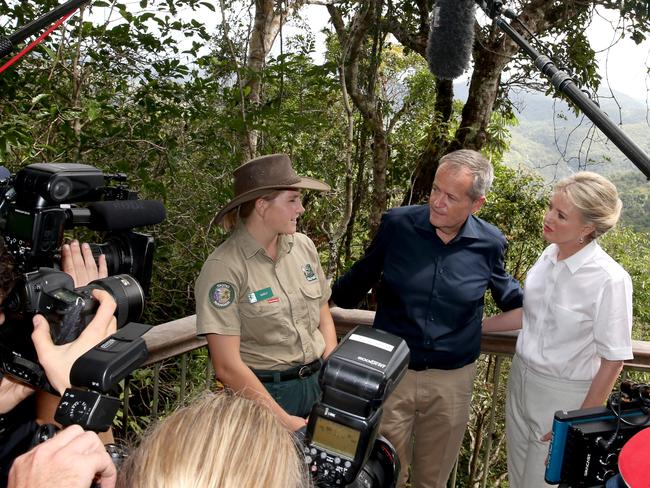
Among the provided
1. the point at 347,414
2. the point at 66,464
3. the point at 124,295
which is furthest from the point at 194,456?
the point at 124,295

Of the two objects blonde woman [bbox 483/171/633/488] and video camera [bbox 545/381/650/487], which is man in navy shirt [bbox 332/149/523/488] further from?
video camera [bbox 545/381/650/487]

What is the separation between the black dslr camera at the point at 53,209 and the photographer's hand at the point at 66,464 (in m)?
0.57

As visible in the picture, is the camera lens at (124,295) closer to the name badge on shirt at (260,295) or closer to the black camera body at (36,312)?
the black camera body at (36,312)

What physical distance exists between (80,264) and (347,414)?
876mm

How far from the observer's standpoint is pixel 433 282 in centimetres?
217

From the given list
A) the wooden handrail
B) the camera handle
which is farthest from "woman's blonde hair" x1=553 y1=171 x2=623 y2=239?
the camera handle

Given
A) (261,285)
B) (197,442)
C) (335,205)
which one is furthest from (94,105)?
(335,205)

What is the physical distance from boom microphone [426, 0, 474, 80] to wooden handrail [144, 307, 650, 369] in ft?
3.35

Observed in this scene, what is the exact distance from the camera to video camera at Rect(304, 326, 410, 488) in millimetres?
1050

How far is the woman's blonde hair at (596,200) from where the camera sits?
1.90 m

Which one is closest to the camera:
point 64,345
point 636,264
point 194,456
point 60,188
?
point 194,456

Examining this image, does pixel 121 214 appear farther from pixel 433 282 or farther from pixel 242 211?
pixel 433 282

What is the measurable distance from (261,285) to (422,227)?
2.24 feet

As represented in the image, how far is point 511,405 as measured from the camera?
217 cm
